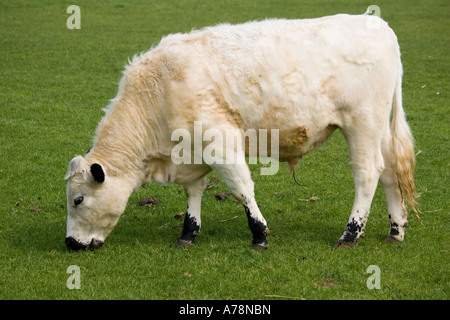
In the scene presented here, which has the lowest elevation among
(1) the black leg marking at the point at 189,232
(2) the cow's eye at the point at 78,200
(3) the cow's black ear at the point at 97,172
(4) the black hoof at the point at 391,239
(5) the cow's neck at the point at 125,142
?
(4) the black hoof at the point at 391,239

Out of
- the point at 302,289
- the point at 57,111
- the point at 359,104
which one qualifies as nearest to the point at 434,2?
the point at 57,111

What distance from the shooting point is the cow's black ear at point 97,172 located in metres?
7.69

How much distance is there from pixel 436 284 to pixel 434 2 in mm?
21670

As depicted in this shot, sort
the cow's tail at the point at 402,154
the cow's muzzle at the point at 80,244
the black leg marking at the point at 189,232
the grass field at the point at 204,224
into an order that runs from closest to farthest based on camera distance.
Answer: the grass field at the point at 204,224, the cow's muzzle at the point at 80,244, the cow's tail at the point at 402,154, the black leg marking at the point at 189,232

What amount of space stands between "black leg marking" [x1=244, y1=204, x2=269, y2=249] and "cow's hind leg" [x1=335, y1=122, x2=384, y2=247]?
2.79ft

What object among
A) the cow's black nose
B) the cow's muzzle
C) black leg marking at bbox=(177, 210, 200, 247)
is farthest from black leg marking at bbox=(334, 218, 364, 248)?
the cow's black nose

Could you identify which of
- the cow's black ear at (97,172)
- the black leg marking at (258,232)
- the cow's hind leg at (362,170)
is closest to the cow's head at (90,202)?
the cow's black ear at (97,172)

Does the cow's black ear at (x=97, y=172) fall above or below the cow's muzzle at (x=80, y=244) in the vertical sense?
above

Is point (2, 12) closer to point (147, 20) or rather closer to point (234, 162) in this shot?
point (147, 20)

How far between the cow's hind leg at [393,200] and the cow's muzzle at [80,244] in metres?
3.38

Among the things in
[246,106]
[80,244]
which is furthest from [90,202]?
[246,106]

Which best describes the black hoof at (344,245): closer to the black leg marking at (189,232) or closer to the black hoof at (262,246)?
the black hoof at (262,246)

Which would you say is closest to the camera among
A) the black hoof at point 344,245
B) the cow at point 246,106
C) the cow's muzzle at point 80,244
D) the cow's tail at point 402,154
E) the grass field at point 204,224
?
the grass field at point 204,224

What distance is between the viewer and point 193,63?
786cm
